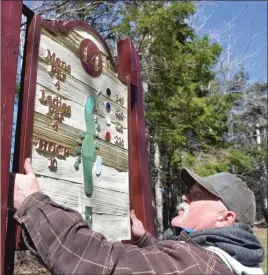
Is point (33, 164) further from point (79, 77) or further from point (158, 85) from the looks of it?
point (158, 85)

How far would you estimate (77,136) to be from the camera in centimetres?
218

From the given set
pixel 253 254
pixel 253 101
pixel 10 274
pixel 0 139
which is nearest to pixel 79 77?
pixel 0 139

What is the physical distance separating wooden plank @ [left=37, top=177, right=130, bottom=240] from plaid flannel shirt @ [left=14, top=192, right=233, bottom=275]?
412 mm

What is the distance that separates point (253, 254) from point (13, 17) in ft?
4.45

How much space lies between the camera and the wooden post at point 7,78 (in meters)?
1.53

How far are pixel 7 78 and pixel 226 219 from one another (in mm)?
1097

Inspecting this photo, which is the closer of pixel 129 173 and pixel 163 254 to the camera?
pixel 163 254

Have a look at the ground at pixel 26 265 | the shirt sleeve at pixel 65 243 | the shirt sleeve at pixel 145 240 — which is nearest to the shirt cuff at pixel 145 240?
the shirt sleeve at pixel 145 240

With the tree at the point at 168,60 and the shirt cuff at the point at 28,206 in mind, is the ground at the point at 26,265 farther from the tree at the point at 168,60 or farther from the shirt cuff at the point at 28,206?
the shirt cuff at the point at 28,206

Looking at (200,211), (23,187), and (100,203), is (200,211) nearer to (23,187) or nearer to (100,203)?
(100,203)

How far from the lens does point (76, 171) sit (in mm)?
2115

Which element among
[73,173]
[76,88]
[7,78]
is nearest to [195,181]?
[73,173]

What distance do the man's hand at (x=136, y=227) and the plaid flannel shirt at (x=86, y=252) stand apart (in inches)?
38.4

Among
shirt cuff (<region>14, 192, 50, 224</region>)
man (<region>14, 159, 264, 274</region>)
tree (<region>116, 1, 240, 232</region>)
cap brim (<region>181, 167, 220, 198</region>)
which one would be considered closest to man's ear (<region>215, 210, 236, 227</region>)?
man (<region>14, 159, 264, 274</region>)
